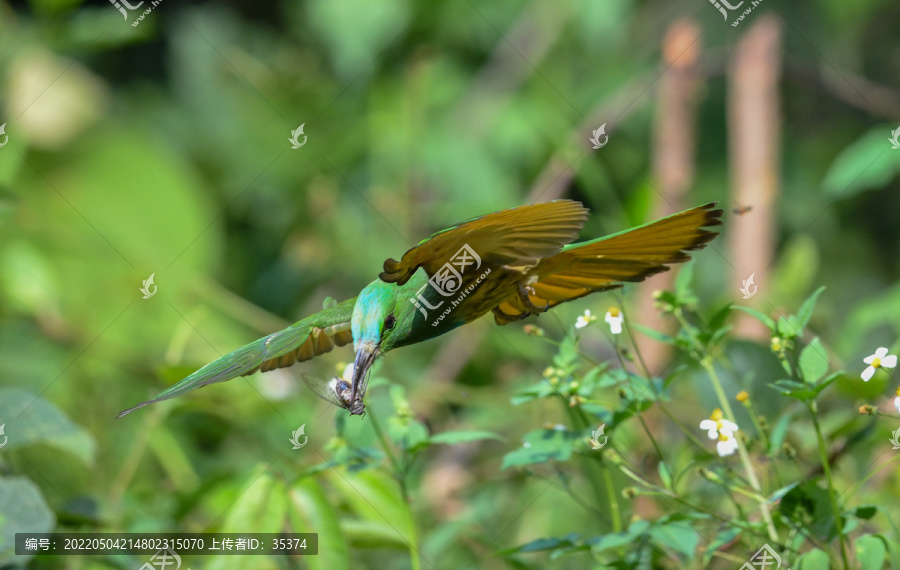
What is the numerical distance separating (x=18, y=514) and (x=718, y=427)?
3.51 ft

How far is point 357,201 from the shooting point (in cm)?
357

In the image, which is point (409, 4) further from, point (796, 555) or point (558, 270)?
point (796, 555)

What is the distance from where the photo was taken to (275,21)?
4629 mm

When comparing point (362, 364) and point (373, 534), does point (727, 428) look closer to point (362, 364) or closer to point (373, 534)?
point (362, 364)

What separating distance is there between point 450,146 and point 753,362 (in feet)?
7.40

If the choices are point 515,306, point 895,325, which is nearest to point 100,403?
point 515,306

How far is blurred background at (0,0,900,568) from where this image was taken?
5.92ft

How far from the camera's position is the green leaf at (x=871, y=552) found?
0.97 meters

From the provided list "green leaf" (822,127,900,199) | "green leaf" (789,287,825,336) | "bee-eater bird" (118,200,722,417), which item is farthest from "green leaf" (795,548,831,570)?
"green leaf" (822,127,900,199)

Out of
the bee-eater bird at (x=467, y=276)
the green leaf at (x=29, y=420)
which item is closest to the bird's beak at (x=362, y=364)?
the bee-eater bird at (x=467, y=276)

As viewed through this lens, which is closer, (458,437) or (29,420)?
(458,437)

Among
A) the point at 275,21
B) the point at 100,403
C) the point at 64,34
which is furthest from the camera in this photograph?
the point at 275,21

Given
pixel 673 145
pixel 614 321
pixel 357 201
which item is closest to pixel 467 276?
pixel 614 321

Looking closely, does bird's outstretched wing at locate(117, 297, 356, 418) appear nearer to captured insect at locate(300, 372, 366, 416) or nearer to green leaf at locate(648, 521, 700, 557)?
captured insect at locate(300, 372, 366, 416)
